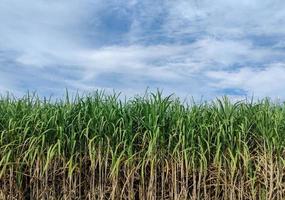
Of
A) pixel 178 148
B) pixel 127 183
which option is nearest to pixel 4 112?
pixel 127 183

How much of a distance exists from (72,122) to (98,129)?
0.23 m

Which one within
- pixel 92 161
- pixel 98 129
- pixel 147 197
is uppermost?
pixel 98 129

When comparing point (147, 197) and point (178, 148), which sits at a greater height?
point (178, 148)

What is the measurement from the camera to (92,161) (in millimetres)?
3973

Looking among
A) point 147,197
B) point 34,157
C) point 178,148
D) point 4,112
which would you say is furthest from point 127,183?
point 4,112

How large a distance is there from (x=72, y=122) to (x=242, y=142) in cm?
142

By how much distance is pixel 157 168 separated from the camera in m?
4.03

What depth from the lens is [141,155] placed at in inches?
159

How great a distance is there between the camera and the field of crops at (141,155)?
157 inches

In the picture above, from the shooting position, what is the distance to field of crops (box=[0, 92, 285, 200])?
3.99 metres

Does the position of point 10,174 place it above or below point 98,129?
below

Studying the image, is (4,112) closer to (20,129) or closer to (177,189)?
(20,129)

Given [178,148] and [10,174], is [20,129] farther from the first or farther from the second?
[178,148]

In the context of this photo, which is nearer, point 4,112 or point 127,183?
point 127,183
